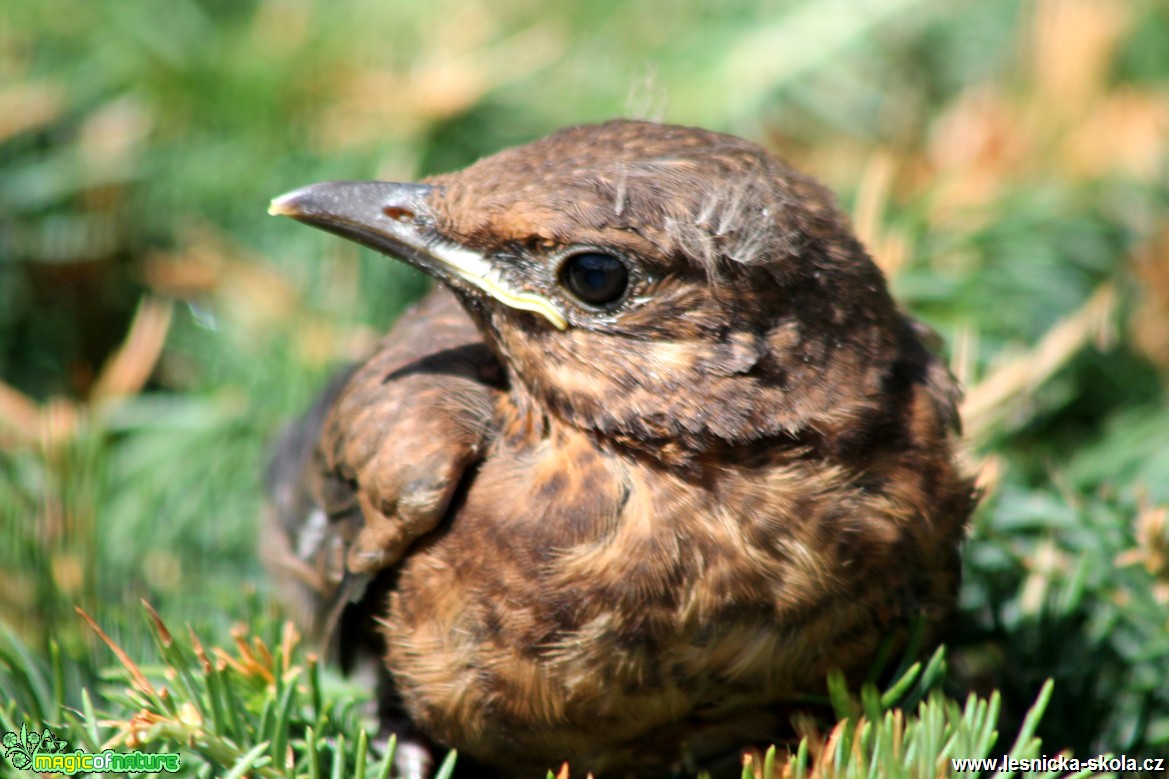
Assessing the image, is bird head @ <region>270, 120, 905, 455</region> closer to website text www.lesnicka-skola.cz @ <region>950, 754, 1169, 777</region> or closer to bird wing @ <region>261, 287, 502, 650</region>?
bird wing @ <region>261, 287, 502, 650</region>

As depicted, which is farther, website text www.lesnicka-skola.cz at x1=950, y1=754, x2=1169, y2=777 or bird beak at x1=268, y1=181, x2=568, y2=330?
bird beak at x1=268, y1=181, x2=568, y2=330

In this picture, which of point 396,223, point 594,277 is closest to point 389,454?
point 396,223

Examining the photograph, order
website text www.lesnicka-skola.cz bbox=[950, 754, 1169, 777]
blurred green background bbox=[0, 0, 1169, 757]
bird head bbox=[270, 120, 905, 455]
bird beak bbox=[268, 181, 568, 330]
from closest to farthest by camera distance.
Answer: website text www.lesnicka-skola.cz bbox=[950, 754, 1169, 777] < bird head bbox=[270, 120, 905, 455] < bird beak bbox=[268, 181, 568, 330] < blurred green background bbox=[0, 0, 1169, 757]

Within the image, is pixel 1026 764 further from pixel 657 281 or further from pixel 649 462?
pixel 657 281

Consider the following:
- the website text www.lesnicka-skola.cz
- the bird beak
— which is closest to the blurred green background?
the bird beak

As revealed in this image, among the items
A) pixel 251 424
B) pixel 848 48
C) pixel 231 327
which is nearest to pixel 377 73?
pixel 231 327
